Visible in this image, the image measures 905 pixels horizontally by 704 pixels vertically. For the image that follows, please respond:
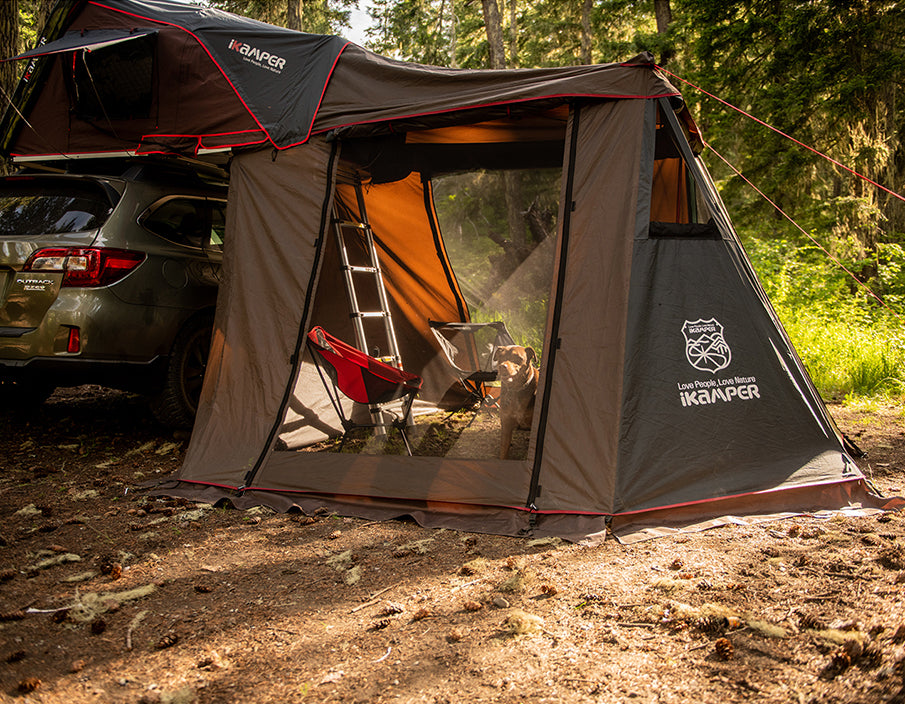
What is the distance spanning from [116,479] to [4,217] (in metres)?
1.91

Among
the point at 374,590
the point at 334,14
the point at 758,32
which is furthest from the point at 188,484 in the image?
the point at 334,14

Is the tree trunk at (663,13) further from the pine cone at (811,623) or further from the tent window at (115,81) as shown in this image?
the pine cone at (811,623)

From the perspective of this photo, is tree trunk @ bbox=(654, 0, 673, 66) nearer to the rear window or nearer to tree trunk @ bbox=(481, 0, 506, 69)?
tree trunk @ bbox=(481, 0, 506, 69)

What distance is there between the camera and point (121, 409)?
6.01m

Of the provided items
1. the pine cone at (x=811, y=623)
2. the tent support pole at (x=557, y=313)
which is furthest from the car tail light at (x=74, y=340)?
the pine cone at (x=811, y=623)

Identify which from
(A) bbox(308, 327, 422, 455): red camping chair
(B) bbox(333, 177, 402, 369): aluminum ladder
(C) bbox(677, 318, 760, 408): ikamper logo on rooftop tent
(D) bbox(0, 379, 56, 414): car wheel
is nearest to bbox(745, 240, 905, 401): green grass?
(C) bbox(677, 318, 760, 408): ikamper logo on rooftop tent

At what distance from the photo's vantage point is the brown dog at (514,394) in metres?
4.17

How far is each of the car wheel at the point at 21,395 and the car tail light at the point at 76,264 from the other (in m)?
1.64

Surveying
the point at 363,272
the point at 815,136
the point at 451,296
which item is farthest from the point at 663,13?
the point at 363,272

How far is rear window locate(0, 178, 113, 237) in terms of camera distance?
169 inches

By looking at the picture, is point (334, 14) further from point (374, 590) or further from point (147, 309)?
point (374, 590)

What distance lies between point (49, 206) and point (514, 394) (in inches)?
130

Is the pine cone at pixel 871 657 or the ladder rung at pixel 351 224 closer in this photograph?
the pine cone at pixel 871 657

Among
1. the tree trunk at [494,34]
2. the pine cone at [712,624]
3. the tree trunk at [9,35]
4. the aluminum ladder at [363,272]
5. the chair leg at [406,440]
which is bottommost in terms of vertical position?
the pine cone at [712,624]
